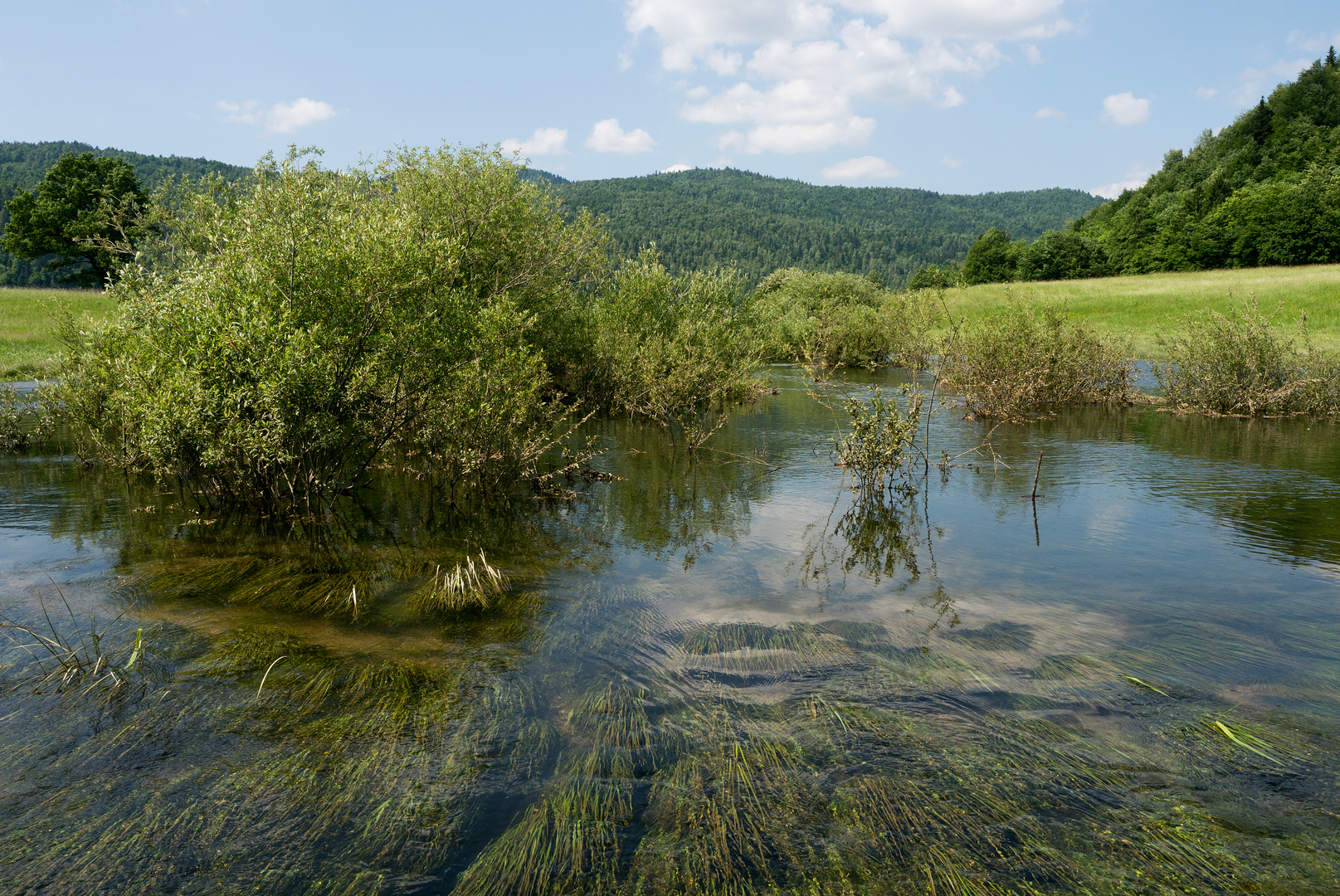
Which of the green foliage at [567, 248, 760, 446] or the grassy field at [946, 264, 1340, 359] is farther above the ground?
the grassy field at [946, 264, 1340, 359]

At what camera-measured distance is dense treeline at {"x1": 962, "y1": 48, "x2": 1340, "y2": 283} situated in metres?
68.9

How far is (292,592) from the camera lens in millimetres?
10711

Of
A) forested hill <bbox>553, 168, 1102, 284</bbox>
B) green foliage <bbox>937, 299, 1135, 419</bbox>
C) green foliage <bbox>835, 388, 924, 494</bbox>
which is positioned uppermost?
forested hill <bbox>553, 168, 1102, 284</bbox>

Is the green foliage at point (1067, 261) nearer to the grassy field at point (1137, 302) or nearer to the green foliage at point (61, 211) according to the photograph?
the grassy field at point (1137, 302)

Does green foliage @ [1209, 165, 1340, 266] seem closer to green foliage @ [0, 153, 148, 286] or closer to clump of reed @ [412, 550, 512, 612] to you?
clump of reed @ [412, 550, 512, 612]

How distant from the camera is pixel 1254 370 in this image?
26219 millimetres

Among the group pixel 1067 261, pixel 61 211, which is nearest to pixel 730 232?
pixel 1067 261

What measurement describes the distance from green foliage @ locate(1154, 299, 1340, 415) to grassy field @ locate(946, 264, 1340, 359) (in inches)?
261

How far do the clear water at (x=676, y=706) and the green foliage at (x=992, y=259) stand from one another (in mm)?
91700

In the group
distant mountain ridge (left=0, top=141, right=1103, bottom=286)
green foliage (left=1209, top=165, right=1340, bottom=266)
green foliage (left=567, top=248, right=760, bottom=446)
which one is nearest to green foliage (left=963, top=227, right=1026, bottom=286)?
green foliage (left=1209, top=165, right=1340, bottom=266)

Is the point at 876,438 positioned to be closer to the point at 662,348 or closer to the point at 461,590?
the point at 461,590

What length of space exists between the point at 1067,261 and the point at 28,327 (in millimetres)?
97746

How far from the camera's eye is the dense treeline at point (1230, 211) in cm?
6888

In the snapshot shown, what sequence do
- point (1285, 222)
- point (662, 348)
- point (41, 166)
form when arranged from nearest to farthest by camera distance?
point (662, 348), point (1285, 222), point (41, 166)
